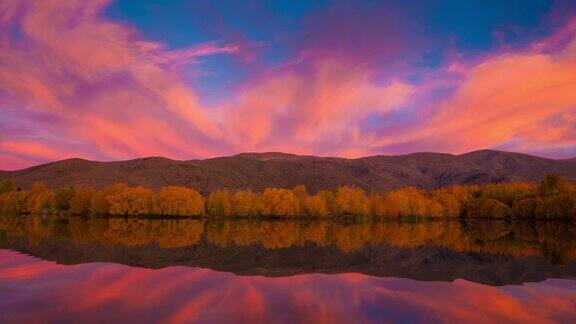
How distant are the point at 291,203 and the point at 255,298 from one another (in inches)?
4096

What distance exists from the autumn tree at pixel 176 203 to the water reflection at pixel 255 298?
298 feet

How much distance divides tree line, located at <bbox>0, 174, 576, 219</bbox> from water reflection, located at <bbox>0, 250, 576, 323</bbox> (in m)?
94.3

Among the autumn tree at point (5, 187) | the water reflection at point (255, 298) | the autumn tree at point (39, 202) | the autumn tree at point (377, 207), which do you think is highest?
the autumn tree at point (5, 187)

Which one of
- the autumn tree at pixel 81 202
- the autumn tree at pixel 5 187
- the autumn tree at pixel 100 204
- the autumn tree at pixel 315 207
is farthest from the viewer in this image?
the autumn tree at pixel 5 187

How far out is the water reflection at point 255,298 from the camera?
18016 millimetres

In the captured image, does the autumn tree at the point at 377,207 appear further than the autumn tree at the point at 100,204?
Yes

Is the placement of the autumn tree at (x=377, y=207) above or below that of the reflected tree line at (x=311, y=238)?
above

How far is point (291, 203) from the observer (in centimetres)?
12531

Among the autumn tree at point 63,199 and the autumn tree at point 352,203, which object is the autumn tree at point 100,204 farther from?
the autumn tree at point 352,203

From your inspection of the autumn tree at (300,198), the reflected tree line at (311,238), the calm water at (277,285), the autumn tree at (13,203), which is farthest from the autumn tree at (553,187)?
the autumn tree at (13,203)

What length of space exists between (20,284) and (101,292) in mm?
4843

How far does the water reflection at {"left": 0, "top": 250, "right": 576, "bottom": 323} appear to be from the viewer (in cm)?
1802

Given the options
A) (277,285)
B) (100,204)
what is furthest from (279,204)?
(277,285)

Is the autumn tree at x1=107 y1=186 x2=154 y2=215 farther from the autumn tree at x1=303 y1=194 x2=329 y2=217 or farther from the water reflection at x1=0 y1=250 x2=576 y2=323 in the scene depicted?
the water reflection at x1=0 y1=250 x2=576 y2=323
